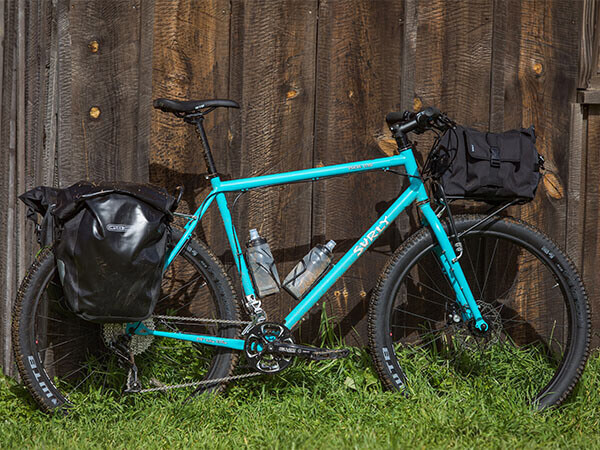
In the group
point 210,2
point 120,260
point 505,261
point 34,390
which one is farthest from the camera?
point 505,261

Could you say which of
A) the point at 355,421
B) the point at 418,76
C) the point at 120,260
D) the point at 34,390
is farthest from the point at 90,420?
the point at 418,76

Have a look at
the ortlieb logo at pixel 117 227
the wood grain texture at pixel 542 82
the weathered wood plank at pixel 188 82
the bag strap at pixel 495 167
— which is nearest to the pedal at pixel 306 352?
the weathered wood plank at pixel 188 82

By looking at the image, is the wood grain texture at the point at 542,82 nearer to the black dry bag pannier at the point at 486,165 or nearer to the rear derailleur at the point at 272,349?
the black dry bag pannier at the point at 486,165

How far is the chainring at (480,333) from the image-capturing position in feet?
10.2

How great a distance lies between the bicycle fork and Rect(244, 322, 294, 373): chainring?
0.78 meters

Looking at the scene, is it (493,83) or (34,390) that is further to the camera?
(493,83)

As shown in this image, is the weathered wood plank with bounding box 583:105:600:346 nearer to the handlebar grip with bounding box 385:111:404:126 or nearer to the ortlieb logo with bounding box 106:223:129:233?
the handlebar grip with bounding box 385:111:404:126

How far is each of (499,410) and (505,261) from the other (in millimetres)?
880

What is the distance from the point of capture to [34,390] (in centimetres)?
288

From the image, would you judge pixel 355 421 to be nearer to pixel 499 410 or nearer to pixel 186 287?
pixel 499 410

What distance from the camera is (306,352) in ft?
9.98

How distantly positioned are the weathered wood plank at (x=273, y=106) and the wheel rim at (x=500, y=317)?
0.75 metres

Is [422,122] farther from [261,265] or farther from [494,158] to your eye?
[261,265]

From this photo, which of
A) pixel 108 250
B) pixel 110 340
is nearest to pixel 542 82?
pixel 108 250
